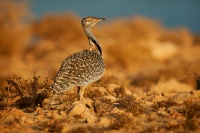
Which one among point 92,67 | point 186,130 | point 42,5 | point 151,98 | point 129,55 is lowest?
point 186,130

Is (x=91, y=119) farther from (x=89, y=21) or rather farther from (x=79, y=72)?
(x=89, y=21)

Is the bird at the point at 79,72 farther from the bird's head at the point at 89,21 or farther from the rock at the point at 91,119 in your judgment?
the bird's head at the point at 89,21

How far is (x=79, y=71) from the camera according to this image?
673 centimetres

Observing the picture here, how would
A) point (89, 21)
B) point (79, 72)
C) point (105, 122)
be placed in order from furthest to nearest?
point (89, 21) → point (79, 72) → point (105, 122)

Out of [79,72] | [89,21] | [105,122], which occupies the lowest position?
[105,122]

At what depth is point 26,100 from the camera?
298 inches

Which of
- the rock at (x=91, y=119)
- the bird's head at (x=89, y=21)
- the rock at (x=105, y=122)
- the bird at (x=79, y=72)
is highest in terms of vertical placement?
the bird's head at (x=89, y=21)


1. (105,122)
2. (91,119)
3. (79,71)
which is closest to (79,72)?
(79,71)

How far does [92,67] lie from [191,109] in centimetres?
167

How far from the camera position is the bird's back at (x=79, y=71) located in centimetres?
650

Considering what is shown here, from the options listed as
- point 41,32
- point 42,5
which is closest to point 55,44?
point 41,32

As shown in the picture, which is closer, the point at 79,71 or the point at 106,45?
the point at 79,71

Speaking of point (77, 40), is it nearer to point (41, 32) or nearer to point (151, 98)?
point (41, 32)

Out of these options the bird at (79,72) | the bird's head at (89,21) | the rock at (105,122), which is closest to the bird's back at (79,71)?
the bird at (79,72)
